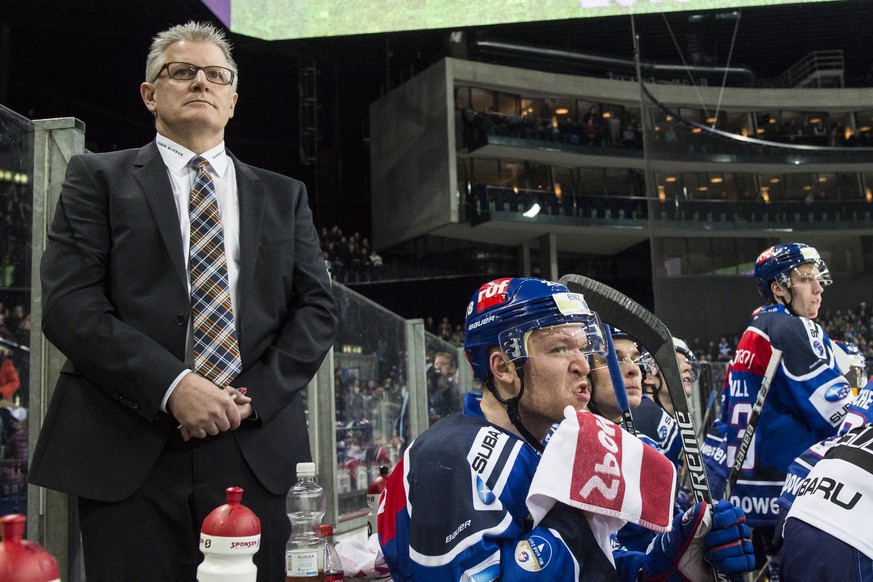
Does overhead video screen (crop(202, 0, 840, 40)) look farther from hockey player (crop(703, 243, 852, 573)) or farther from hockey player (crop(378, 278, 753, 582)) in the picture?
hockey player (crop(378, 278, 753, 582))

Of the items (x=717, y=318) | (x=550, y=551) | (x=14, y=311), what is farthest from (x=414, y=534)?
(x=717, y=318)

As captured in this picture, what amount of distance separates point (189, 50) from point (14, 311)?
76cm

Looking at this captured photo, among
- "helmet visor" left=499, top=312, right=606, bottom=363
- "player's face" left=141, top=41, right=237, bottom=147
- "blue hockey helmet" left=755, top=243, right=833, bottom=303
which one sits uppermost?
"player's face" left=141, top=41, right=237, bottom=147

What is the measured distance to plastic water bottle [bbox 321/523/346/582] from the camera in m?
2.02

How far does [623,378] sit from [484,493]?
1481 millimetres

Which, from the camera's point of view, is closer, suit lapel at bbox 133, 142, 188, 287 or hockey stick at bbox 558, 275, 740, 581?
suit lapel at bbox 133, 142, 188, 287

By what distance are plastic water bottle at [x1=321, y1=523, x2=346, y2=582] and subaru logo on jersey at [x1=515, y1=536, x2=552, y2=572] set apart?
1.84 ft

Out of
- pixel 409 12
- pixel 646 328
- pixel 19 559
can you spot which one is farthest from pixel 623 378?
pixel 409 12

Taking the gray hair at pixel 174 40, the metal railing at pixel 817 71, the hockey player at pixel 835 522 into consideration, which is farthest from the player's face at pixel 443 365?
the metal railing at pixel 817 71

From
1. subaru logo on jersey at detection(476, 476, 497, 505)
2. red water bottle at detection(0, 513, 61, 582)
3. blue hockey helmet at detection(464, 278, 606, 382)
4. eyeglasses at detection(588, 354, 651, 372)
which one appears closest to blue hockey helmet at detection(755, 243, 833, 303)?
eyeglasses at detection(588, 354, 651, 372)

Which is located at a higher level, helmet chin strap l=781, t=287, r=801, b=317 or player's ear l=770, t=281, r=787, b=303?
player's ear l=770, t=281, r=787, b=303

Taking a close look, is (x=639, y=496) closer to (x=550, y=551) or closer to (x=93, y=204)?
(x=550, y=551)

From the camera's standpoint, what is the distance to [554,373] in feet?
6.25

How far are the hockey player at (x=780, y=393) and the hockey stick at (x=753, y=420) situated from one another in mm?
44
